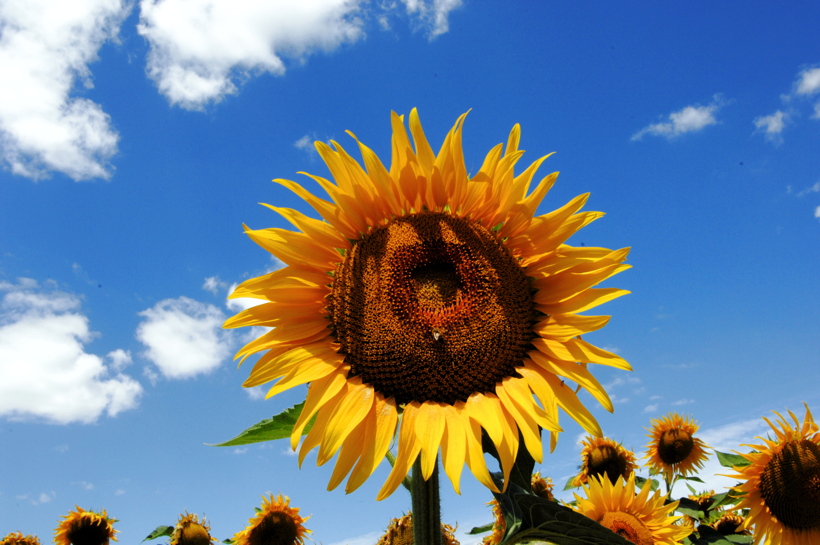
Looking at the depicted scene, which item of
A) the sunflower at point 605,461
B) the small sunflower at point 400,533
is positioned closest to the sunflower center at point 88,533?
the small sunflower at point 400,533

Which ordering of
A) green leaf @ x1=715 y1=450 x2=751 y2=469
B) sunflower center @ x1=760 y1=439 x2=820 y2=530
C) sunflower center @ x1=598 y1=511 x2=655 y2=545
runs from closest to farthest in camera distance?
sunflower center @ x1=598 y1=511 x2=655 y2=545
sunflower center @ x1=760 y1=439 x2=820 y2=530
green leaf @ x1=715 y1=450 x2=751 y2=469

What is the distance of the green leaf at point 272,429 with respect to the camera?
2.86m

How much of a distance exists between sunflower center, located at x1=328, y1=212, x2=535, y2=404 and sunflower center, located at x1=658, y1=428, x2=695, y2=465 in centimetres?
752

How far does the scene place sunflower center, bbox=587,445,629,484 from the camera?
27.5 ft

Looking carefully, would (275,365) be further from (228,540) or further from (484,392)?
(228,540)

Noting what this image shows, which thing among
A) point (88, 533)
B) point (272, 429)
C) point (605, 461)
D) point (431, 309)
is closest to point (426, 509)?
point (272, 429)

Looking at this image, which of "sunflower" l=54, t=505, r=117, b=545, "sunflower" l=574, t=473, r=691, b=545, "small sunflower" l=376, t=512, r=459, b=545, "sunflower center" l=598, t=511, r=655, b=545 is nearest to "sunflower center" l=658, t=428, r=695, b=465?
"sunflower" l=574, t=473, r=691, b=545

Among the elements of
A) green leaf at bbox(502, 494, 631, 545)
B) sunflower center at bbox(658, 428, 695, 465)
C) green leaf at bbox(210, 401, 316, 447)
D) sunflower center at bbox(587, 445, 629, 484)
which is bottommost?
green leaf at bbox(502, 494, 631, 545)

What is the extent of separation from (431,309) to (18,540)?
9.72 m

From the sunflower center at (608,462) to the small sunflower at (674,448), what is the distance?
4.16ft

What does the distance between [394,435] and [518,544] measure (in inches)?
34.5

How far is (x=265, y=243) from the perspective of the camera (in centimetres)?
304

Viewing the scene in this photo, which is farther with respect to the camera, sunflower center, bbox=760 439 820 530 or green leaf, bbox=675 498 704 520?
green leaf, bbox=675 498 704 520

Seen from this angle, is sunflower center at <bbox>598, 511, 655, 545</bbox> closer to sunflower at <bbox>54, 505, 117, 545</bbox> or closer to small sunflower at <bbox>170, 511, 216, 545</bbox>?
small sunflower at <bbox>170, 511, 216, 545</bbox>
